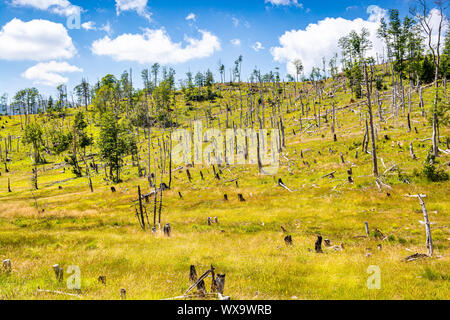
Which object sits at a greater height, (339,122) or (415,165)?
(339,122)

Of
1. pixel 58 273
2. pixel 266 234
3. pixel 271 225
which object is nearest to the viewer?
pixel 58 273

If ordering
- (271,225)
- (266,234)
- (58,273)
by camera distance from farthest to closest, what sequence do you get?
(271,225) → (266,234) → (58,273)

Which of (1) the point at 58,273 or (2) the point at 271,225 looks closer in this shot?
(1) the point at 58,273

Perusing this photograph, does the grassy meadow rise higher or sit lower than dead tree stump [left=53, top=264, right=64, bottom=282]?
lower

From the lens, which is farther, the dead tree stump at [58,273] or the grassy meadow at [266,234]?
the dead tree stump at [58,273]

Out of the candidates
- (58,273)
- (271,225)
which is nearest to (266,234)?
(271,225)

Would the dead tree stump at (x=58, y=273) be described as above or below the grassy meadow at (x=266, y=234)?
above

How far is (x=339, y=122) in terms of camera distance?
62.7 m

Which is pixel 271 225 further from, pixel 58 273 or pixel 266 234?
pixel 58 273

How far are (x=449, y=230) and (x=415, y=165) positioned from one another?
559 inches

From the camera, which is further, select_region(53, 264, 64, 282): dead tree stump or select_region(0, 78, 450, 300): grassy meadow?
select_region(53, 264, 64, 282): dead tree stump
